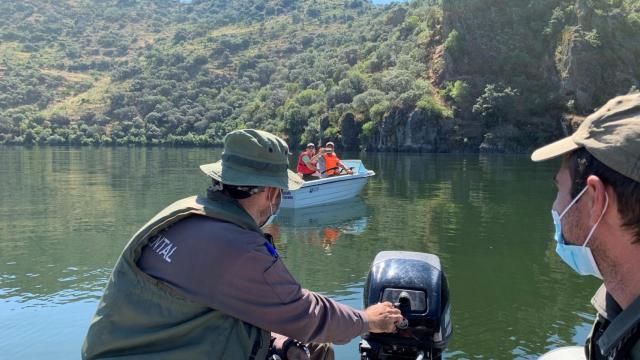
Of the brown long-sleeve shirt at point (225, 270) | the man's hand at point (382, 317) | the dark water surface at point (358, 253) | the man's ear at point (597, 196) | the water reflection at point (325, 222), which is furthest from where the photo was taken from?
the water reflection at point (325, 222)

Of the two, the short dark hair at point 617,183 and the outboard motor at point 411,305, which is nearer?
the short dark hair at point 617,183

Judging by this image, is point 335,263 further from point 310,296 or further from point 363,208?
point 310,296

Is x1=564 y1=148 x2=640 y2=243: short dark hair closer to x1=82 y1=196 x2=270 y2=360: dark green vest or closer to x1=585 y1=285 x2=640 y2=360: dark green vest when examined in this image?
x1=585 y1=285 x2=640 y2=360: dark green vest

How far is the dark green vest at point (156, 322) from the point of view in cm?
280

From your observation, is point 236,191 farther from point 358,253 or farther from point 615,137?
point 358,253

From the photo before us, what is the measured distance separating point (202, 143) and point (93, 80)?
75.6 meters

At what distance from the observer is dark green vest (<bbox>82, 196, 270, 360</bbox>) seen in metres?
2.80

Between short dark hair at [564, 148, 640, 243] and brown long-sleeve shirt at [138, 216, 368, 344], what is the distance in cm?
143

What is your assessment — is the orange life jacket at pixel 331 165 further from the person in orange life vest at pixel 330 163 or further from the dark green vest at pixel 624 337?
the dark green vest at pixel 624 337

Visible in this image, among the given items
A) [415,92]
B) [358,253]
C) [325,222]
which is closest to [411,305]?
[358,253]

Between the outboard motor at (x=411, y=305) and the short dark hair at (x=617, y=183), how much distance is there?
209 cm

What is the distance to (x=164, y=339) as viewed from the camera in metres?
2.79

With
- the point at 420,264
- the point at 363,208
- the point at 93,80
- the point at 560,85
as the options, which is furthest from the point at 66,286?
the point at 93,80

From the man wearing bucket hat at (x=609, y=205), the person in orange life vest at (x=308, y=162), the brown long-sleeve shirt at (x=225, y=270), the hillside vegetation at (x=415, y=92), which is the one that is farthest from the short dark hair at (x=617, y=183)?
the hillside vegetation at (x=415, y=92)
